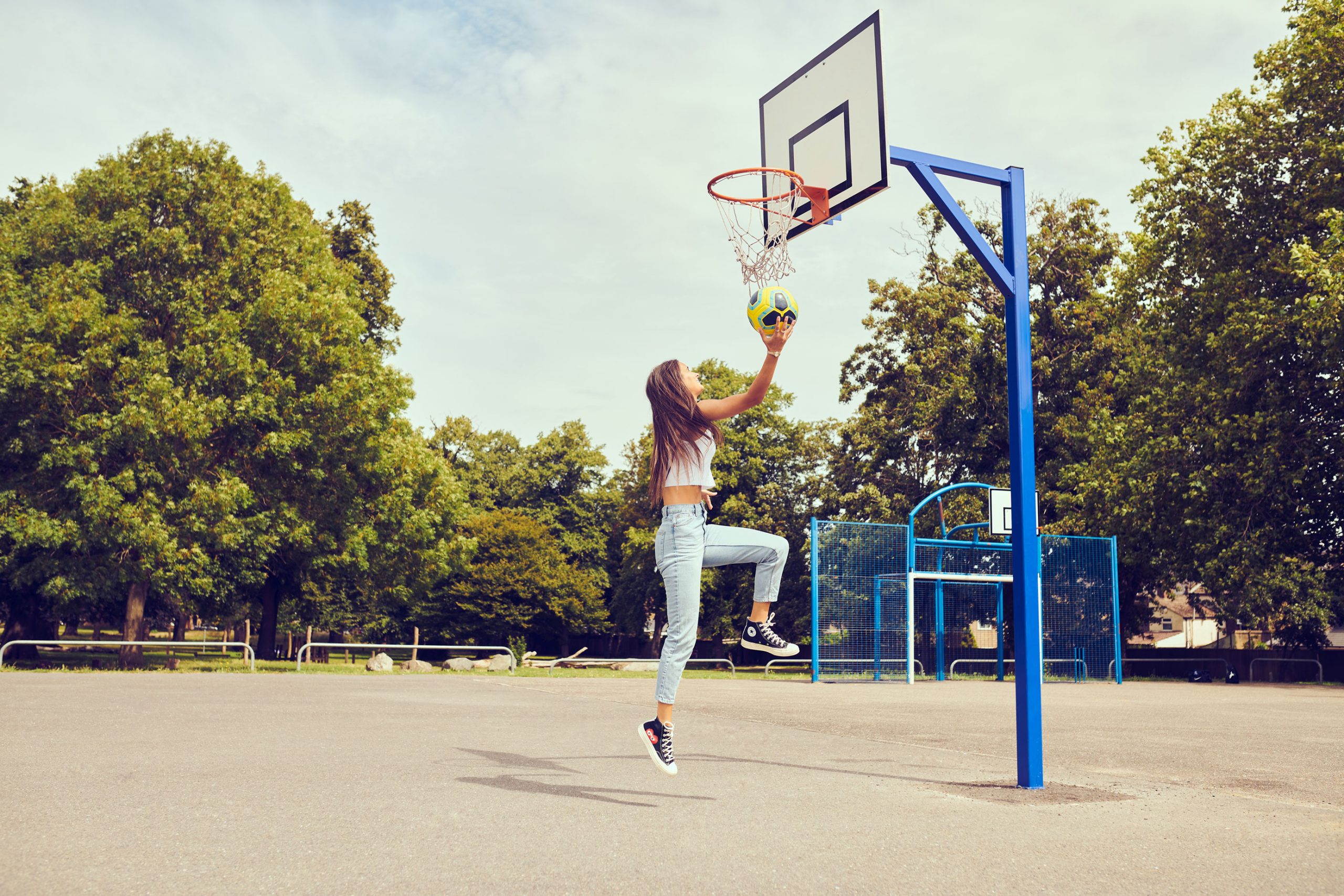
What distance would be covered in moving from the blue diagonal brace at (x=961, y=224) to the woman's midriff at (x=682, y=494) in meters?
2.51

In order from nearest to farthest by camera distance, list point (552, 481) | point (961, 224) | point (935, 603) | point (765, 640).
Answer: point (765, 640), point (961, 224), point (935, 603), point (552, 481)

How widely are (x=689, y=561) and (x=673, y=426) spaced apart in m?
0.76

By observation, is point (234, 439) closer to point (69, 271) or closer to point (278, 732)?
point (69, 271)

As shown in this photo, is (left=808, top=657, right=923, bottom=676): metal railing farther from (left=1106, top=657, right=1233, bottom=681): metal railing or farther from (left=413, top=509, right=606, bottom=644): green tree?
(left=413, top=509, right=606, bottom=644): green tree

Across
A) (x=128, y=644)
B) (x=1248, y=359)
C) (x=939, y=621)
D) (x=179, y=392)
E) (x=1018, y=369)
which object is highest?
(x=1248, y=359)

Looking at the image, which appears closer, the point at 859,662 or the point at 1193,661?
the point at 859,662

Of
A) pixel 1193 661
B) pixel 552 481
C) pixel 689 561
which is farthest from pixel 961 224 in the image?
pixel 552 481

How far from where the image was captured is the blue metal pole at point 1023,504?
21.1 feet

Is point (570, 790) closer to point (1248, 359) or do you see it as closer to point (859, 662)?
point (859, 662)

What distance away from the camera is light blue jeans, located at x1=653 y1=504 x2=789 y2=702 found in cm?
591

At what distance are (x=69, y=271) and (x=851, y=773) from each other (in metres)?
23.1

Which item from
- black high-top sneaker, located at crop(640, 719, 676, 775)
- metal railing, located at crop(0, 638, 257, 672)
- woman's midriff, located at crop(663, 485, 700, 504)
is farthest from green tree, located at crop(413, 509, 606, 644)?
woman's midriff, located at crop(663, 485, 700, 504)

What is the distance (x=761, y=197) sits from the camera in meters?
8.64

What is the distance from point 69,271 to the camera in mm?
23703
